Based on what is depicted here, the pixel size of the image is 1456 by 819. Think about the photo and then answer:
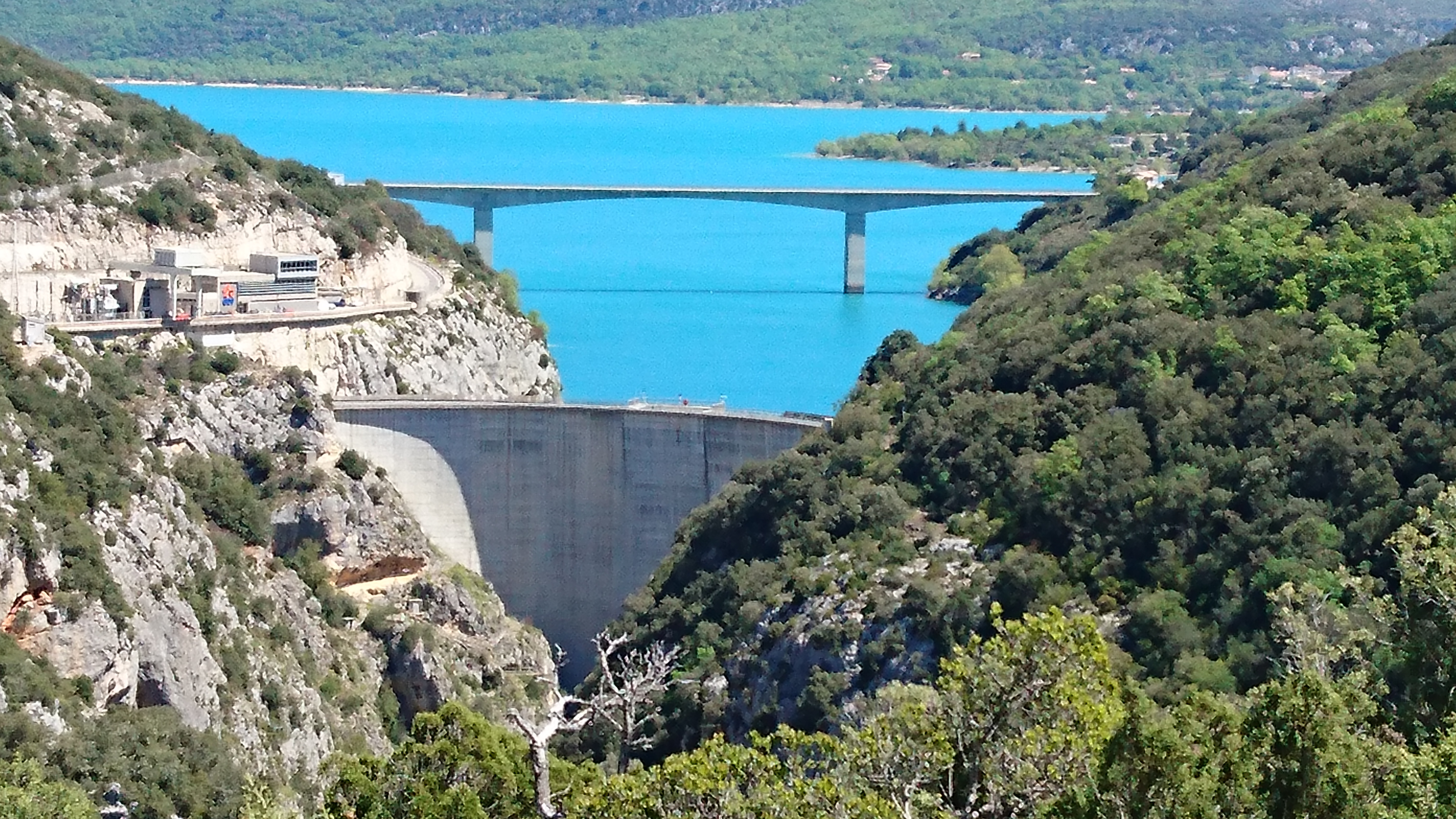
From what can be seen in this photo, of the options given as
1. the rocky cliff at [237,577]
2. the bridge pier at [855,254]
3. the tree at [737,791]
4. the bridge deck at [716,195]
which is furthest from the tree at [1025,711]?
the bridge pier at [855,254]

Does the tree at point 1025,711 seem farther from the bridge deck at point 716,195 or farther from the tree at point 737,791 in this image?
the bridge deck at point 716,195

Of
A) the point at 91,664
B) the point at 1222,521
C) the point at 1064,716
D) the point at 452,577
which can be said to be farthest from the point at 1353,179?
the point at 1064,716

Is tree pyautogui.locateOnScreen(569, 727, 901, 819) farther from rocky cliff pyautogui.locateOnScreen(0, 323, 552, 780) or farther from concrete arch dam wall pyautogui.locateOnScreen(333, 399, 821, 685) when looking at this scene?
concrete arch dam wall pyautogui.locateOnScreen(333, 399, 821, 685)

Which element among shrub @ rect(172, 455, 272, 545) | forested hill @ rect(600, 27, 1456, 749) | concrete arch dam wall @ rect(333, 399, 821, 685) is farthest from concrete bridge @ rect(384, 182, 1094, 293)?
forested hill @ rect(600, 27, 1456, 749)

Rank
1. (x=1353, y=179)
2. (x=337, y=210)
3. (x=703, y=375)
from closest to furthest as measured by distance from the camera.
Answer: (x=1353, y=179) → (x=337, y=210) → (x=703, y=375)

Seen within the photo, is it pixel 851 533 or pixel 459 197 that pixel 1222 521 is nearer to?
pixel 851 533

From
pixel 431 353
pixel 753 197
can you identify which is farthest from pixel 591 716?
→ pixel 753 197
